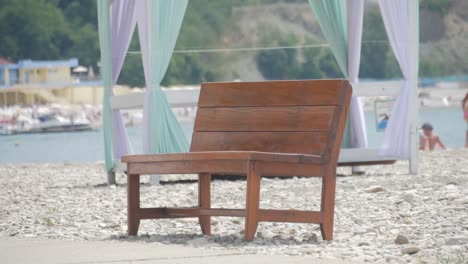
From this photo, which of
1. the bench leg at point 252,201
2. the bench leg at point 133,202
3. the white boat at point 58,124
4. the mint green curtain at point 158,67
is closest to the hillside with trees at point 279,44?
the mint green curtain at point 158,67

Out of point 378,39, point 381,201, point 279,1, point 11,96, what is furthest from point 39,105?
point 381,201

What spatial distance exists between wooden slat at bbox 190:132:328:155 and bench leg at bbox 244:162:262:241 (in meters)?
0.49

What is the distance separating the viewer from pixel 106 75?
13.8 metres

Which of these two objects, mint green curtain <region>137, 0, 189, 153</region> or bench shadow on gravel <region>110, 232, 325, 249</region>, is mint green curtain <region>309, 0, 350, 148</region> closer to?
mint green curtain <region>137, 0, 189, 153</region>

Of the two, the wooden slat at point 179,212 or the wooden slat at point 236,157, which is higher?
the wooden slat at point 236,157

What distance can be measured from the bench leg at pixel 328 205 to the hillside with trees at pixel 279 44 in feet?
23.3

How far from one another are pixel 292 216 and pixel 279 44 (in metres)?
18.9

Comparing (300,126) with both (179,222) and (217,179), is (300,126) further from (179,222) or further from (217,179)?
(217,179)

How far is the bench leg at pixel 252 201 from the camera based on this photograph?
7.21 metres

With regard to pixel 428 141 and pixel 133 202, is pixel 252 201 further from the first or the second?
pixel 428 141

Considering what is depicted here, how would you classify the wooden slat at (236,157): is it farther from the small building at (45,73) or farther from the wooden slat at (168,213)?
the small building at (45,73)

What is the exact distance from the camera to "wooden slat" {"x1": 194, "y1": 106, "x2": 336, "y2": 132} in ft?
25.1

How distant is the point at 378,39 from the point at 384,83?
348 centimetres

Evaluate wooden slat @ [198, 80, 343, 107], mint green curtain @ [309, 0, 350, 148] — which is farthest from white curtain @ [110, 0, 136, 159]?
wooden slat @ [198, 80, 343, 107]
